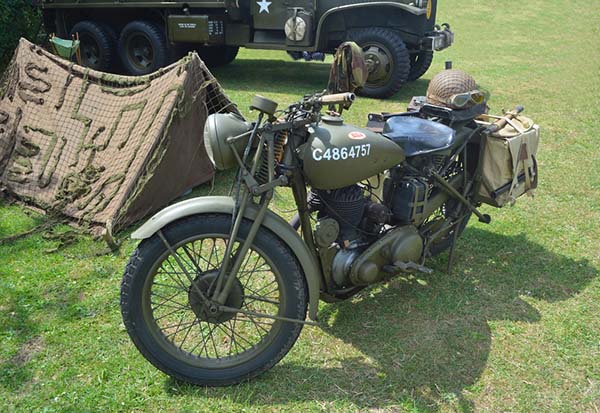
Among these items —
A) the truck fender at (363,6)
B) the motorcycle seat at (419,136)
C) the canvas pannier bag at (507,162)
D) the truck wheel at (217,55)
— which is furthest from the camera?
the truck wheel at (217,55)

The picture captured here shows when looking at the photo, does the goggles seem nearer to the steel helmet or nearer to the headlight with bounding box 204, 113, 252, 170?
the steel helmet

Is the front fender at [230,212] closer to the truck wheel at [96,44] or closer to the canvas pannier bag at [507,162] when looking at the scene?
the canvas pannier bag at [507,162]

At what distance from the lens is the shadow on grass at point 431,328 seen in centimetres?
272

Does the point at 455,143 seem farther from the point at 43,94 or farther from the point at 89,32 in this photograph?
the point at 89,32

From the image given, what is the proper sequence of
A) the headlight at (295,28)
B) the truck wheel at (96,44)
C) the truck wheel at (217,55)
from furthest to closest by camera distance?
the truck wheel at (217,55) < the truck wheel at (96,44) < the headlight at (295,28)

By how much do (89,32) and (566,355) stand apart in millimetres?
9112

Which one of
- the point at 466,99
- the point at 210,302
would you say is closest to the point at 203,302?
the point at 210,302

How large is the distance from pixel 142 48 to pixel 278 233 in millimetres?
8025

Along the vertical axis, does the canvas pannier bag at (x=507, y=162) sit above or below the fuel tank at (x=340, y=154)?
below

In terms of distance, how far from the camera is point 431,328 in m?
A: 3.21

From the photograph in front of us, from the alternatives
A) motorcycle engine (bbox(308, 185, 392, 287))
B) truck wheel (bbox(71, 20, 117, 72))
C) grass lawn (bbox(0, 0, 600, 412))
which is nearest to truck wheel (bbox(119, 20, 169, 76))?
→ truck wheel (bbox(71, 20, 117, 72))

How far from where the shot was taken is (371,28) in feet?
27.2

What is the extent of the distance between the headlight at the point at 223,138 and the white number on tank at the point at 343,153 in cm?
33

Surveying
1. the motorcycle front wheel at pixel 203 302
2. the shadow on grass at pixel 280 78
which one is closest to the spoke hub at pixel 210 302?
the motorcycle front wheel at pixel 203 302
